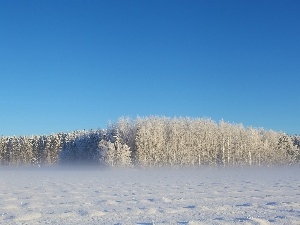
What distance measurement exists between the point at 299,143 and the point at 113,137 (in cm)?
7039

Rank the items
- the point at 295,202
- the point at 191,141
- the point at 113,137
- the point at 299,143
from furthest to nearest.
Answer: the point at 299,143, the point at 191,141, the point at 113,137, the point at 295,202

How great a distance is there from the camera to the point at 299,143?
375 feet

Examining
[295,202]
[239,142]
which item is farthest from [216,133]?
[295,202]

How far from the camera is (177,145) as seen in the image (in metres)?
74.5

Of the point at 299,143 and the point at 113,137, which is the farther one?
the point at 299,143

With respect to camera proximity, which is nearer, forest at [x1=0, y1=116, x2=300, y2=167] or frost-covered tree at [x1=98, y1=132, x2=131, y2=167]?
frost-covered tree at [x1=98, y1=132, x2=131, y2=167]

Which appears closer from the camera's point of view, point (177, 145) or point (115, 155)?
point (115, 155)

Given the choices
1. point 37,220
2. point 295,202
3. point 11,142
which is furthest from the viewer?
point 11,142

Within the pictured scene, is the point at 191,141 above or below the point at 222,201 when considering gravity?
above

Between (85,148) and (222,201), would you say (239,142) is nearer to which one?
(85,148)

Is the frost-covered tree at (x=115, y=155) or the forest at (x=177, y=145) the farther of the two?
the forest at (x=177, y=145)

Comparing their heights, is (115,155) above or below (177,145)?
below

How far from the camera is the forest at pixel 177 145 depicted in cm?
6675

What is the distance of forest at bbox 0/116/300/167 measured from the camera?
66.8 metres
